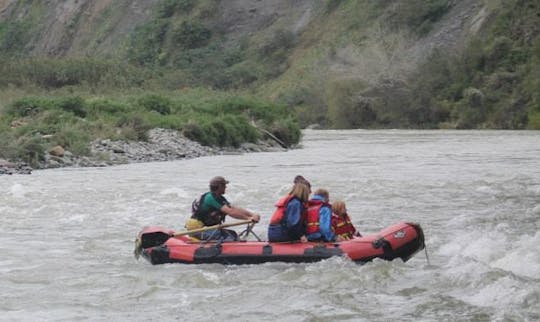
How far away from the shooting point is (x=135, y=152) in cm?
3127

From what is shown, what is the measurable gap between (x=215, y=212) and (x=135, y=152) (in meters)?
18.5

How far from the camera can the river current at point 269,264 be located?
386 inches

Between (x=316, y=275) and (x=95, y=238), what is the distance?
4.49 meters

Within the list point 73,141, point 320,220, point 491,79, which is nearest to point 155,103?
point 73,141

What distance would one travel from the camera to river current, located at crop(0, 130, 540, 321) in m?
9.80

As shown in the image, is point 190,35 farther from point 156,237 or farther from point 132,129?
point 156,237

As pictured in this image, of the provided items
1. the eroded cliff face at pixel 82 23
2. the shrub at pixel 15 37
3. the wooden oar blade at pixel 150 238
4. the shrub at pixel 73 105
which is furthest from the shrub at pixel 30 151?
the shrub at pixel 15 37

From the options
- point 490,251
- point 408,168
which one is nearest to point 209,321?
point 490,251

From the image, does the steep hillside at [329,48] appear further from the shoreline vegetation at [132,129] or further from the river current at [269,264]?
the river current at [269,264]

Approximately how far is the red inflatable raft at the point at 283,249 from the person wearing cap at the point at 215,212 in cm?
28

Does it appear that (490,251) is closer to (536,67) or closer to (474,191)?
(474,191)

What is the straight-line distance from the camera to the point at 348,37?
82875 mm

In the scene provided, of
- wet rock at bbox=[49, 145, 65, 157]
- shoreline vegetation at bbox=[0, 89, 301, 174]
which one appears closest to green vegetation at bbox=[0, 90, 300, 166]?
shoreline vegetation at bbox=[0, 89, 301, 174]

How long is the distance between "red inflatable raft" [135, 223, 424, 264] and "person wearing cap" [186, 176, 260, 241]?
0.28 metres
